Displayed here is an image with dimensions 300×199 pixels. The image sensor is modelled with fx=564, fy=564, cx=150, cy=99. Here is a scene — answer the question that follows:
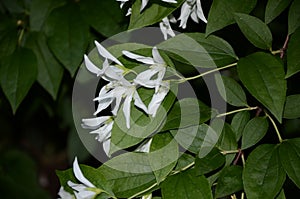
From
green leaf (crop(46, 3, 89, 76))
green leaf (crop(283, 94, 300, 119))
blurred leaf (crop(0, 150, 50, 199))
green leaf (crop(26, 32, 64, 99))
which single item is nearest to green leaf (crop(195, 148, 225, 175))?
green leaf (crop(283, 94, 300, 119))

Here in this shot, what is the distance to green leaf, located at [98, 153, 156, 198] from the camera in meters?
0.75

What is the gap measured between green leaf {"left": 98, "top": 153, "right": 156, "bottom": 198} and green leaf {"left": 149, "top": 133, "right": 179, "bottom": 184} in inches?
1.4

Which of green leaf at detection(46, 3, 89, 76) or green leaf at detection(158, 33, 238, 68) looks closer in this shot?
green leaf at detection(158, 33, 238, 68)

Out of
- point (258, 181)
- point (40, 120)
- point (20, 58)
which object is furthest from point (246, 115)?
point (40, 120)

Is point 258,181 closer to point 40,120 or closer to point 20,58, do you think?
point 20,58

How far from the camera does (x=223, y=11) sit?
778 millimetres

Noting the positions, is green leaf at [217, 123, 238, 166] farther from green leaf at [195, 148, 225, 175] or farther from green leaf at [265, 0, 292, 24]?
green leaf at [265, 0, 292, 24]

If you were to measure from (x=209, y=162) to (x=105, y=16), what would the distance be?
0.46m

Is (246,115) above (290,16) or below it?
below

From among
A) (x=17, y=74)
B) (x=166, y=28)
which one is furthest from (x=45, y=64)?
(x=166, y=28)

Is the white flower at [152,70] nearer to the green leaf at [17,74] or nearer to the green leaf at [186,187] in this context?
the green leaf at [186,187]

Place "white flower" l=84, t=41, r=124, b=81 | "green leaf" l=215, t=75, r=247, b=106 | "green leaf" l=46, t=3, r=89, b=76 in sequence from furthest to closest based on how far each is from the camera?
"green leaf" l=46, t=3, r=89, b=76 → "green leaf" l=215, t=75, r=247, b=106 → "white flower" l=84, t=41, r=124, b=81

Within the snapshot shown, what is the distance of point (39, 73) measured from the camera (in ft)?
3.85

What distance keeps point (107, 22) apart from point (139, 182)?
43 cm
